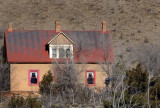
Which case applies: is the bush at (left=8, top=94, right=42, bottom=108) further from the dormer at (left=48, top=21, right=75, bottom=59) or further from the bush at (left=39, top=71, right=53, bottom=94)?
the dormer at (left=48, top=21, right=75, bottom=59)

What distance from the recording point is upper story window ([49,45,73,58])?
40.2 metres

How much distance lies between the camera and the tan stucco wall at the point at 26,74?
134ft

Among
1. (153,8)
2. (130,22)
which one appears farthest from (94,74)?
(153,8)

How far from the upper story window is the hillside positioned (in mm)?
16846

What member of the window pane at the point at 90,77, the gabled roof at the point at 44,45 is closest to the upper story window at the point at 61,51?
the gabled roof at the point at 44,45

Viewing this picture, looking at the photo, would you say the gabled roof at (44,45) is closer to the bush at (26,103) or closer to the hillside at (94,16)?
the bush at (26,103)

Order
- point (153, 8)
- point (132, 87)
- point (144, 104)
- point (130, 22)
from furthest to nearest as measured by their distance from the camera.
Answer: point (153, 8), point (130, 22), point (132, 87), point (144, 104)

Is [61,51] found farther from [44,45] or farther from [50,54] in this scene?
[44,45]

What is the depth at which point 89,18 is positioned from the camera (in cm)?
6650

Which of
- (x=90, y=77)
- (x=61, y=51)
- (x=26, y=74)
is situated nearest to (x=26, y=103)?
(x=61, y=51)

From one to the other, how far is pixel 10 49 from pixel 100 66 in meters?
7.66

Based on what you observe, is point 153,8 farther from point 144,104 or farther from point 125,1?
point 144,104

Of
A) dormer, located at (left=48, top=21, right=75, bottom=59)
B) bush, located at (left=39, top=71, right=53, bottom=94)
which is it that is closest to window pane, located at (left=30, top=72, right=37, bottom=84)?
dormer, located at (left=48, top=21, right=75, bottom=59)

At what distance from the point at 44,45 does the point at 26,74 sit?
3.11 m
